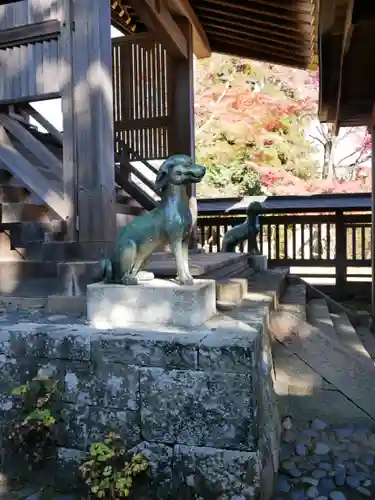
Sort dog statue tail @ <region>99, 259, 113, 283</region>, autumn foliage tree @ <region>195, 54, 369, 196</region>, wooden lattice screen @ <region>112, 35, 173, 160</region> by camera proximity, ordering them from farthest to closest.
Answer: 1. autumn foliage tree @ <region>195, 54, 369, 196</region>
2. wooden lattice screen @ <region>112, 35, 173, 160</region>
3. dog statue tail @ <region>99, 259, 113, 283</region>

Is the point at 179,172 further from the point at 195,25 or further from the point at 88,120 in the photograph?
the point at 195,25

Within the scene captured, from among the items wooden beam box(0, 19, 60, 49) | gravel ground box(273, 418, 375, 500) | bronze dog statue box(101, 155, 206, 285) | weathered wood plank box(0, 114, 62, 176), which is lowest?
gravel ground box(273, 418, 375, 500)

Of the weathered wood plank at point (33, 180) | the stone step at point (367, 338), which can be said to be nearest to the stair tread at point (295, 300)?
the stone step at point (367, 338)

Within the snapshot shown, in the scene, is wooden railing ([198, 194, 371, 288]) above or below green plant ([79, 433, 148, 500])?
above

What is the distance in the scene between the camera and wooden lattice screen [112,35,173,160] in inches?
253

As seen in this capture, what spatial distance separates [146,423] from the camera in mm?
2336

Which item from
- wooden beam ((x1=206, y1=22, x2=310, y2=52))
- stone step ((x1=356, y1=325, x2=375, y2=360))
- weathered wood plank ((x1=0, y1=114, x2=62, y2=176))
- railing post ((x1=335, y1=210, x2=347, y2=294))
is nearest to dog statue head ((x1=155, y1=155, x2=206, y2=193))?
weathered wood plank ((x1=0, y1=114, x2=62, y2=176))

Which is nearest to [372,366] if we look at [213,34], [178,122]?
[178,122]

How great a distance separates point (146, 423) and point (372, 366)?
2.08 m

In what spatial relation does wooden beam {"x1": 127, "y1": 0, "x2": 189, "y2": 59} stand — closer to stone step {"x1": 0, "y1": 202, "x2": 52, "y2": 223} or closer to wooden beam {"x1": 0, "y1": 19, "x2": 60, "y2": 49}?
wooden beam {"x1": 0, "y1": 19, "x2": 60, "y2": 49}

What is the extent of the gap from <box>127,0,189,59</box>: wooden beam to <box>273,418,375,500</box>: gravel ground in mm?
4525

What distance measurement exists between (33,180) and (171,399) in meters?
2.24

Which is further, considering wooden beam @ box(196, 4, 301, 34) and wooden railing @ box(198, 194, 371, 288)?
wooden railing @ box(198, 194, 371, 288)

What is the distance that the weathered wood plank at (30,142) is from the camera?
13.1ft
